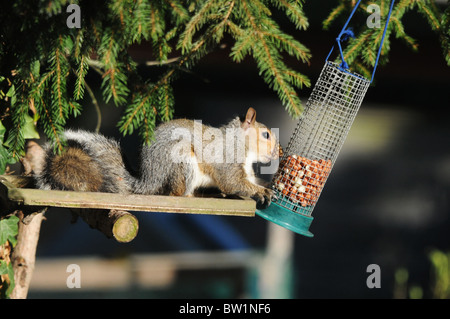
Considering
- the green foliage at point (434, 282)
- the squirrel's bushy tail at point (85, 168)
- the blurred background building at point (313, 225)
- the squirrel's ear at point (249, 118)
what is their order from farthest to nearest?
the blurred background building at point (313, 225)
the green foliage at point (434, 282)
the squirrel's ear at point (249, 118)
the squirrel's bushy tail at point (85, 168)

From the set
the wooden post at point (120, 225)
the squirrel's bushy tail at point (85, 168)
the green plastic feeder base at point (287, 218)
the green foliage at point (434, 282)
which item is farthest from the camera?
the green foliage at point (434, 282)

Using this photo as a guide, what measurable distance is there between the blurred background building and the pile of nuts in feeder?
221 cm

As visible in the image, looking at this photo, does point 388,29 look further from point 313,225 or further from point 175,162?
point 313,225

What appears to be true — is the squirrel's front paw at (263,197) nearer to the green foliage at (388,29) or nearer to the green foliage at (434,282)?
the green foliage at (388,29)

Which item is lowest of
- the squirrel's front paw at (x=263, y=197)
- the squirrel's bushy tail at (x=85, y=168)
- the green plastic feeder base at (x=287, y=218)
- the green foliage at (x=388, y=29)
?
the green plastic feeder base at (x=287, y=218)

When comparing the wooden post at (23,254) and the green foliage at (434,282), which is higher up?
the wooden post at (23,254)

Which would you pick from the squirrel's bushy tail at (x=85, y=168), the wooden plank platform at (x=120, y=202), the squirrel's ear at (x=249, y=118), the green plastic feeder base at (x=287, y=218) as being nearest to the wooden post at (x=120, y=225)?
the wooden plank platform at (x=120, y=202)

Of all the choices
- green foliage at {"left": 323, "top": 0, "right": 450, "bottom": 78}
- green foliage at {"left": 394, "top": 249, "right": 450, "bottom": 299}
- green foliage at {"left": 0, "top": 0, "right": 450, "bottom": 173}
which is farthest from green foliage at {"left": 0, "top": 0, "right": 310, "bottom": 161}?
green foliage at {"left": 394, "top": 249, "right": 450, "bottom": 299}

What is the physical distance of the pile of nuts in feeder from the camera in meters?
2.23

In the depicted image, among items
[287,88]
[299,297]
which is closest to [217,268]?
[299,297]

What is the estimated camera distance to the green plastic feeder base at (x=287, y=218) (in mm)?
2061

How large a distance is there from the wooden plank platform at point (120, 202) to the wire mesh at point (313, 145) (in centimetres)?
47

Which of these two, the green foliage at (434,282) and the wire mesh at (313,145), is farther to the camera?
the green foliage at (434,282)

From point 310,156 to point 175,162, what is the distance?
0.64m
